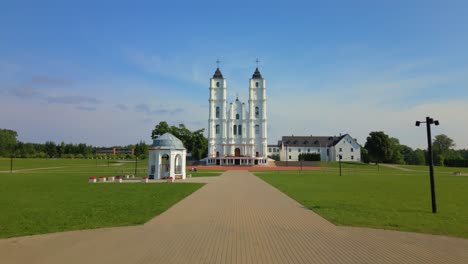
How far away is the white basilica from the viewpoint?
271 feet

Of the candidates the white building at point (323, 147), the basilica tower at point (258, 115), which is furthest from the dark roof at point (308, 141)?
A: the basilica tower at point (258, 115)

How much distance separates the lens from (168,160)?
37.8m

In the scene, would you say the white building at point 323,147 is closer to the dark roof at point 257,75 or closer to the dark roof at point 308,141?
the dark roof at point 308,141

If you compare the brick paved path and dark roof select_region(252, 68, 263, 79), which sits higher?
dark roof select_region(252, 68, 263, 79)

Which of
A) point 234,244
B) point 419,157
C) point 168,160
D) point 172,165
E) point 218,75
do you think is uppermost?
point 218,75

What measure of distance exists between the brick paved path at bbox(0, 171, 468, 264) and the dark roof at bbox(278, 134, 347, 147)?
95339 millimetres

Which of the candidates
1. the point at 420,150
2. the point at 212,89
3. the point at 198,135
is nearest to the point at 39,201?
the point at 212,89

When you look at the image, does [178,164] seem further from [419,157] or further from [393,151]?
[419,157]

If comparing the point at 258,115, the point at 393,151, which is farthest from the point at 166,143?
the point at 393,151

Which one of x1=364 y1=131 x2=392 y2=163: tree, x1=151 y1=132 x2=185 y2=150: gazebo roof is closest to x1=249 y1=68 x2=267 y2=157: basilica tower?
x1=364 y1=131 x2=392 y2=163: tree

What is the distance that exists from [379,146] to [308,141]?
25106 mm

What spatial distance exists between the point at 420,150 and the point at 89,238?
5307 inches

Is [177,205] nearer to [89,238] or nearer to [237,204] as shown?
[237,204]

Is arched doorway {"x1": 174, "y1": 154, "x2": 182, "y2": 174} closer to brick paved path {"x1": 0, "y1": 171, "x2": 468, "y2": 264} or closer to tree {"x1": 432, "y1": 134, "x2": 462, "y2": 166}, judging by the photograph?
brick paved path {"x1": 0, "y1": 171, "x2": 468, "y2": 264}
